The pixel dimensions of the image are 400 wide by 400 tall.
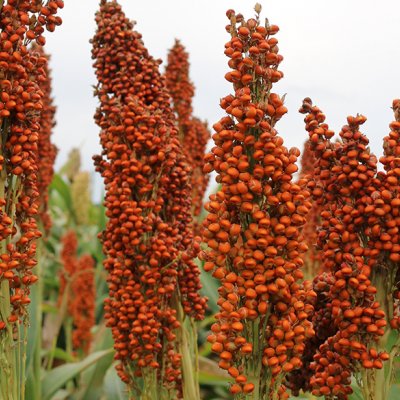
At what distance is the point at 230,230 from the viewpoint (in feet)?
6.87

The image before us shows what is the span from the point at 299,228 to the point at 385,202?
0.86ft

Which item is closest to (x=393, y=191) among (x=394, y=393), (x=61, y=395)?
(x=394, y=393)

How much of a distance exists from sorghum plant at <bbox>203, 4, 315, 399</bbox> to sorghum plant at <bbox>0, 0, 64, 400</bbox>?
0.64m

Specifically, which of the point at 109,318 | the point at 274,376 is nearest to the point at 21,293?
the point at 109,318

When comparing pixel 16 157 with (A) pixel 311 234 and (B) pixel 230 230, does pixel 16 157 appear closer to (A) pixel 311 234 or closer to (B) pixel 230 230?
(B) pixel 230 230

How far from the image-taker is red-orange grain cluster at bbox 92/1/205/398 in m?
2.78

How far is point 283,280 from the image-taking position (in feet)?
6.83

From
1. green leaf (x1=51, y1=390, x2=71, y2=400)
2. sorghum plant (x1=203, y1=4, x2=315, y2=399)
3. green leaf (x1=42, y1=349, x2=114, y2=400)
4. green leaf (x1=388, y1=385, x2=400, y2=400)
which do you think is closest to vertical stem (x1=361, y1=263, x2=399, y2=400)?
sorghum plant (x1=203, y1=4, x2=315, y2=399)

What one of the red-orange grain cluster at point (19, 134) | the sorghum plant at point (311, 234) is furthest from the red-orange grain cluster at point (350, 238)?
the sorghum plant at point (311, 234)

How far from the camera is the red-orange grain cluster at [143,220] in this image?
2.78 m

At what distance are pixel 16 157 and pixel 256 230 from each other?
83 centimetres

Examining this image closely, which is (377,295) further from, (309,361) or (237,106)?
(237,106)

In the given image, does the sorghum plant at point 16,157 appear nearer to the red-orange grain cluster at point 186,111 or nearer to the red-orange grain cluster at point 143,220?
the red-orange grain cluster at point 143,220

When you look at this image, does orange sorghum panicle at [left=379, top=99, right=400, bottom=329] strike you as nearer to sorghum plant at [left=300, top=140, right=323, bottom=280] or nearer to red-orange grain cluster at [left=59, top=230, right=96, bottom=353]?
sorghum plant at [left=300, top=140, right=323, bottom=280]
